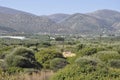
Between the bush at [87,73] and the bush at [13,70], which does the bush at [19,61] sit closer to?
the bush at [13,70]

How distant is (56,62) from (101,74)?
1227 cm

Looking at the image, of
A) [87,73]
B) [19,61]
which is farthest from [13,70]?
[87,73]

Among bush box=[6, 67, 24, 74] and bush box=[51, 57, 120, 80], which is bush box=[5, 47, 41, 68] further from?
bush box=[51, 57, 120, 80]

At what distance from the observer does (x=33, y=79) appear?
13633mm

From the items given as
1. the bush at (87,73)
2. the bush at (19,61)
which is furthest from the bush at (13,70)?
the bush at (87,73)

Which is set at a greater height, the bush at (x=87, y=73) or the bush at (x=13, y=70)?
the bush at (x=87, y=73)

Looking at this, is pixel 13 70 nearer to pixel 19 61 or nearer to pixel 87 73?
pixel 19 61

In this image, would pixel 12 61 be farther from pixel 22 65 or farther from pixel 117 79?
pixel 117 79

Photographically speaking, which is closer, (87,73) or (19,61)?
(87,73)

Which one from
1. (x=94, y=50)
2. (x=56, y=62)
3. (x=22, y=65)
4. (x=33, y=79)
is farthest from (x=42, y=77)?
(x=94, y=50)

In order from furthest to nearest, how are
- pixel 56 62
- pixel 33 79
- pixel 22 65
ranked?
pixel 56 62 < pixel 22 65 < pixel 33 79

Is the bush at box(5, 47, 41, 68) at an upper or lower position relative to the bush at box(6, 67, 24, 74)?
upper

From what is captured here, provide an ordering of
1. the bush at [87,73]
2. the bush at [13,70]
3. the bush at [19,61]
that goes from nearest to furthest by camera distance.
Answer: the bush at [87,73] → the bush at [13,70] → the bush at [19,61]

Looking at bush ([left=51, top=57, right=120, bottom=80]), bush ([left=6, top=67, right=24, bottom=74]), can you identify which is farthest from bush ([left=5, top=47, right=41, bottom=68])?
bush ([left=51, top=57, right=120, bottom=80])
